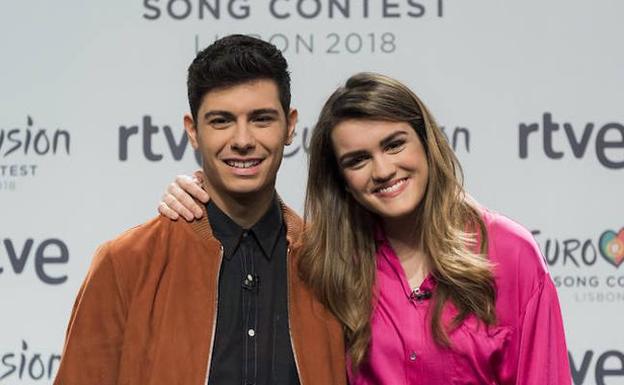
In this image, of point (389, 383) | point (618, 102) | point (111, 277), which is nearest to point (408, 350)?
point (389, 383)

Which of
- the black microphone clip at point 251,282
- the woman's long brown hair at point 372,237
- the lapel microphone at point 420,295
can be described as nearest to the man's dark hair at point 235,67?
the woman's long brown hair at point 372,237

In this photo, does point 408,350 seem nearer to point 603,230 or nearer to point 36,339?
point 603,230

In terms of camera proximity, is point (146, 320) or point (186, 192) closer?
point (146, 320)

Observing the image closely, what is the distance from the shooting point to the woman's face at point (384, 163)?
2234 mm

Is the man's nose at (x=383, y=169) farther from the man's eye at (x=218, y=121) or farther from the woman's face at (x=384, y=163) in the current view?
the man's eye at (x=218, y=121)

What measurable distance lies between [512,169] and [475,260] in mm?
1155

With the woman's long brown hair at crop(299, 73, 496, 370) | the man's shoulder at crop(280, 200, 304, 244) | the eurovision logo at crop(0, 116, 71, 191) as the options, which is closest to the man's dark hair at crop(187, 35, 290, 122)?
the woman's long brown hair at crop(299, 73, 496, 370)

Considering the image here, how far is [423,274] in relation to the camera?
233 centimetres

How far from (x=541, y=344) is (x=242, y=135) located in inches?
29.7

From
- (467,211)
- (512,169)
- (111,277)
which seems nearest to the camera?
(111,277)

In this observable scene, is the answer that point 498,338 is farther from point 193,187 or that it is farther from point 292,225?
point 193,187

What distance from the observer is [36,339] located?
11.0 ft

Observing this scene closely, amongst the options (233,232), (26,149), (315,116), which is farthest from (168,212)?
(26,149)

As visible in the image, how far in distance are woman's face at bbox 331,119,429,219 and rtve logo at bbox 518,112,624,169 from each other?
1.12 meters
